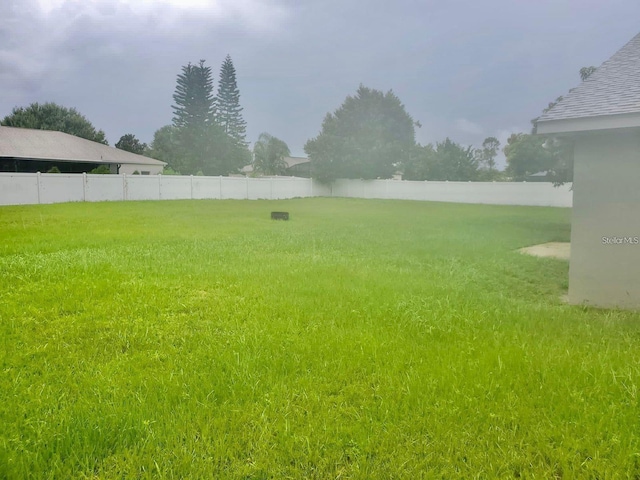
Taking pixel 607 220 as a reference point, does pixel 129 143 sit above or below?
above

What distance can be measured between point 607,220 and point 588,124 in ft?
Result: 4.05

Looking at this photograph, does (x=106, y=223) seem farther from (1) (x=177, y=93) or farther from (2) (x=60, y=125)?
(1) (x=177, y=93)

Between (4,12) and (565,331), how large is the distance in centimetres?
3076

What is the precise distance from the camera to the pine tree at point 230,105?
Answer: 45344 millimetres

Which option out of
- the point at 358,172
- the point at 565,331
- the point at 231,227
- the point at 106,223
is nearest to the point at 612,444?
the point at 565,331

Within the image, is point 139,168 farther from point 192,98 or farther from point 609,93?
point 609,93

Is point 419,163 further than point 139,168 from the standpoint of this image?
Yes

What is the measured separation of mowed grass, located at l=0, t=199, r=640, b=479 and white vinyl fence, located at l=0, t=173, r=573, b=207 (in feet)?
48.5

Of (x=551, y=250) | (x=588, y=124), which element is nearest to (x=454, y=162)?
(x=551, y=250)

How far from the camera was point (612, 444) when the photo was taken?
A: 2.22 metres

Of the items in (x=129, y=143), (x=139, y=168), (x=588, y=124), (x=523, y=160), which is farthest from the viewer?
(x=129, y=143)

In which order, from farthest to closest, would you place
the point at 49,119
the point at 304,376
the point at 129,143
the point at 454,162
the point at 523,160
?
the point at 129,143, the point at 523,160, the point at 49,119, the point at 454,162, the point at 304,376

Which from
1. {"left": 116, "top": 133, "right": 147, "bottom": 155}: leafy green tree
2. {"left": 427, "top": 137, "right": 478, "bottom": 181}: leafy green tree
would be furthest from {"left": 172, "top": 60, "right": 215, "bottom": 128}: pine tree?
{"left": 427, "top": 137, "right": 478, "bottom": 181}: leafy green tree

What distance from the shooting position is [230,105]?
45750 mm
